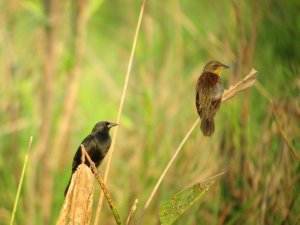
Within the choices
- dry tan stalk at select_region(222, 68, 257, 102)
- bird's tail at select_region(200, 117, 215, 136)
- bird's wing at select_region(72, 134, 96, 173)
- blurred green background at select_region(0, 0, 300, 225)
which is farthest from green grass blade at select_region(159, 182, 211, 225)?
blurred green background at select_region(0, 0, 300, 225)

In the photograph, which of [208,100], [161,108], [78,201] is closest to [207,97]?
[208,100]

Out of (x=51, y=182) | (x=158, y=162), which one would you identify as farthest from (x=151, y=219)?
(x=51, y=182)

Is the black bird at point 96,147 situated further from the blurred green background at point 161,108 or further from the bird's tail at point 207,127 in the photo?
the blurred green background at point 161,108

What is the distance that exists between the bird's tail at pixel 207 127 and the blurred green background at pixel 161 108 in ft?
2.60

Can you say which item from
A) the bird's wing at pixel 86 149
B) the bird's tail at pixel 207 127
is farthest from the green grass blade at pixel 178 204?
the bird's wing at pixel 86 149

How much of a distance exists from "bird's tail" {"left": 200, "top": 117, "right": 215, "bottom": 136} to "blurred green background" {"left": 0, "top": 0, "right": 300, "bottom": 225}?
2.60 feet

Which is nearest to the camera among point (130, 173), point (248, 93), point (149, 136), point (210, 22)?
point (248, 93)

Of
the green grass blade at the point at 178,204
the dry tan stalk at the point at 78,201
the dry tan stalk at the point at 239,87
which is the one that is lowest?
the green grass blade at the point at 178,204

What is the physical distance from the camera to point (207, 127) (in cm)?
204

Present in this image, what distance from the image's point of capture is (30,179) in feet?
13.4

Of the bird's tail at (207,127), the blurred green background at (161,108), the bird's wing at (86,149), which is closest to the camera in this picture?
the bird's tail at (207,127)

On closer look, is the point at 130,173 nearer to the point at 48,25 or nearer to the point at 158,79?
the point at 158,79

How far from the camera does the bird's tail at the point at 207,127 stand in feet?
6.57

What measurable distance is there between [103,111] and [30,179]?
1.90ft
